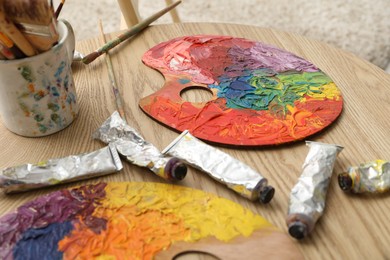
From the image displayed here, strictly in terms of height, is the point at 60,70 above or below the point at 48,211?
above

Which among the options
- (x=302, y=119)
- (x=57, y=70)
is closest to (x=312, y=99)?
(x=302, y=119)

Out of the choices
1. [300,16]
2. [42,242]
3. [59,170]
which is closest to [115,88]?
[59,170]

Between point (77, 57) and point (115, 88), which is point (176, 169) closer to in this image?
point (115, 88)

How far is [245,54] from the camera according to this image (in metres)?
0.92

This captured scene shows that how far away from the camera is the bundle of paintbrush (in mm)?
628

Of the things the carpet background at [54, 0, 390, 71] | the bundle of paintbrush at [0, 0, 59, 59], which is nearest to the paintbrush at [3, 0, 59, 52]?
the bundle of paintbrush at [0, 0, 59, 59]

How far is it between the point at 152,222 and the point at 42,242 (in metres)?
0.13

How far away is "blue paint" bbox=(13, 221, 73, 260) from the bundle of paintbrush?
0.23 metres

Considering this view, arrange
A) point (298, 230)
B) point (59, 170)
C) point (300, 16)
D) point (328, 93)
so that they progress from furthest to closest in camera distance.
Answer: point (300, 16) < point (328, 93) < point (59, 170) < point (298, 230)

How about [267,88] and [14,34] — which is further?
[267,88]

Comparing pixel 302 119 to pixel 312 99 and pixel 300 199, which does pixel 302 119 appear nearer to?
pixel 312 99

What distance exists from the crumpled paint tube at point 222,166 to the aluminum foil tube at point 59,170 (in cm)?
8

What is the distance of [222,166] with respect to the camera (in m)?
0.68

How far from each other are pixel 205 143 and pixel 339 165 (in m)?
0.18
